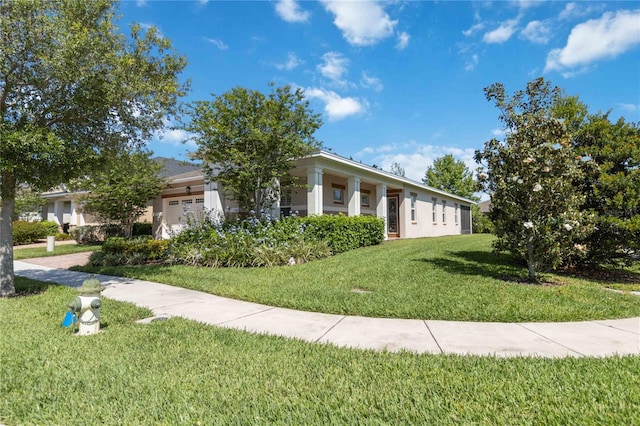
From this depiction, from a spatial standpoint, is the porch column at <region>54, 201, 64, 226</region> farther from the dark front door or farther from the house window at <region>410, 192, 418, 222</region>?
the dark front door

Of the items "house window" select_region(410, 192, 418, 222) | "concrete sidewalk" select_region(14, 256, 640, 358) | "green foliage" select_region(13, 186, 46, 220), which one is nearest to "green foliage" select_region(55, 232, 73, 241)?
"green foliage" select_region(13, 186, 46, 220)

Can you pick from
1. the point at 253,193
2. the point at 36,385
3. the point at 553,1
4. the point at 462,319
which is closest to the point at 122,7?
the point at 253,193

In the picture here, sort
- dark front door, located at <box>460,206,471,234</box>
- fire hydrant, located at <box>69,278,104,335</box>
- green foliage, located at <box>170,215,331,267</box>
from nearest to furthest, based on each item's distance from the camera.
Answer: fire hydrant, located at <box>69,278,104,335</box> < green foliage, located at <box>170,215,331,267</box> < dark front door, located at <box>460,206,471,234</box>

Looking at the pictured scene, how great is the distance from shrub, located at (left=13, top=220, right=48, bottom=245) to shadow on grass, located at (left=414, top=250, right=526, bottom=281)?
22.8 m

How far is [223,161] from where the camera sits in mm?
11039

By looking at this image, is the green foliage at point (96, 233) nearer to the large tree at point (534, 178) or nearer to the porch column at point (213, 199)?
the porch column at point (213, 199)

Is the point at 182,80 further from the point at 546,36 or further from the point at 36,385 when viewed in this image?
the point at 546,36

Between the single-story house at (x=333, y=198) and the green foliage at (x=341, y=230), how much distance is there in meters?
0.98

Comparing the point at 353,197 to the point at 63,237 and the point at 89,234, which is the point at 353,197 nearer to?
the point at 89,234

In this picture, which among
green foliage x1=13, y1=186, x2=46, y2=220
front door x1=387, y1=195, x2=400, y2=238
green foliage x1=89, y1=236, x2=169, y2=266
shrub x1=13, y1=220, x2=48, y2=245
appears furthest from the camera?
shrub x1=13, y1=220, x2=48, y2=245

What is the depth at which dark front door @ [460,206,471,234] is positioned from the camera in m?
28.2

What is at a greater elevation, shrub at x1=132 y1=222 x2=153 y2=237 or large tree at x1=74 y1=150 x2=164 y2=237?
large tree at x1=74 y1=150 x2=164 y2=237

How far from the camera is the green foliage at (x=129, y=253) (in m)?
10.7

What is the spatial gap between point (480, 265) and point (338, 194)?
9520mm
